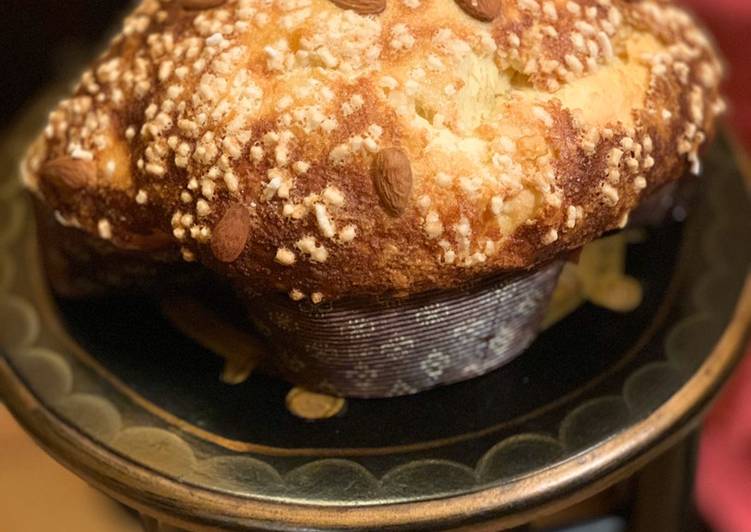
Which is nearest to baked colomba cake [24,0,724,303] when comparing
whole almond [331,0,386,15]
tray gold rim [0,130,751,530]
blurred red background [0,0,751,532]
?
whole almond [331,0,386,15]

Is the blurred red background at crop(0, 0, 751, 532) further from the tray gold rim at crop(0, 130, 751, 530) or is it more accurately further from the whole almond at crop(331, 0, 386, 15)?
the whole almond at crop(331, 0, 386, 15)

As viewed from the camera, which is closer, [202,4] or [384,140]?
[384,140]

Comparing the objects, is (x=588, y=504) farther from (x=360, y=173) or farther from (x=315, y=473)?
(x=360, y=173)

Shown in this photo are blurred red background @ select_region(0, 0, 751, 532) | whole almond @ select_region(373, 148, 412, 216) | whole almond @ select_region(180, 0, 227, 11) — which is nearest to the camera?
whole almond @ select_region(373, 148, 412, 216)

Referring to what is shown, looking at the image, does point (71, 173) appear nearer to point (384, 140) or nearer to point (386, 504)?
point (384, 140)

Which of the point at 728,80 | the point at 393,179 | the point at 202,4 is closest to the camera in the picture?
the point at 393,179

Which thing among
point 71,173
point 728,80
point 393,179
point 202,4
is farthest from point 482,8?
point 728,80

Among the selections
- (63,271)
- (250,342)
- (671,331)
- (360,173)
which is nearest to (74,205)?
(63,271)

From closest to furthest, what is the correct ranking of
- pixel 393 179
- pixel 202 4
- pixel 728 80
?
pixel 393 179, pixel 202 4, pixel 728 80
